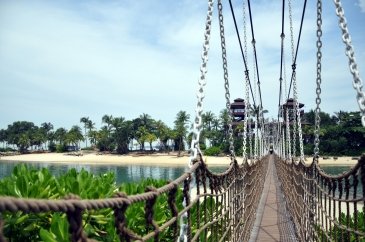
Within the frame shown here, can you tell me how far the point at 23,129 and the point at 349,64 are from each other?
9092 cm

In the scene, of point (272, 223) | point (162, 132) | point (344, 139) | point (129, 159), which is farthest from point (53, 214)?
point (162, 132)

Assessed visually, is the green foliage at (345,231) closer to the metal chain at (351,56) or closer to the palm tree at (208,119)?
the metal chain at (351,56)

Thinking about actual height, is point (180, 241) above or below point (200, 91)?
below

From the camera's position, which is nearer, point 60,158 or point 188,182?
point 188,182

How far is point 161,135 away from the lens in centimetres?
6209

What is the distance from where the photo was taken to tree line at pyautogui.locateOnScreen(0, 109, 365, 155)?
46.3 metres

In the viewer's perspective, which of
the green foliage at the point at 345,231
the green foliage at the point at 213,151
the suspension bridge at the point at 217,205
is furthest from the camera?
the green foliage at the point at 213,151

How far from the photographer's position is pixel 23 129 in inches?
3369

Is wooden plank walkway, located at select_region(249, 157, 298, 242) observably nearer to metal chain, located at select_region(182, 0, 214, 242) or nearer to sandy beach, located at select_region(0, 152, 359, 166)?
metal chain, located at select_region(182, 0, 214, 242)

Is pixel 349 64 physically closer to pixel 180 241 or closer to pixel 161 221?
pixel 180 241

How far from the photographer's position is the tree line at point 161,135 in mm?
46312

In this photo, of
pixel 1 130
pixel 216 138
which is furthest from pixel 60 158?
pixel 1 130

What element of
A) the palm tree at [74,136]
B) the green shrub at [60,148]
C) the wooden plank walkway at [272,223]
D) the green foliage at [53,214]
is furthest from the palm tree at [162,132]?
the green foliage at [53,214]

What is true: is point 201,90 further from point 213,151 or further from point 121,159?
point 121,159
